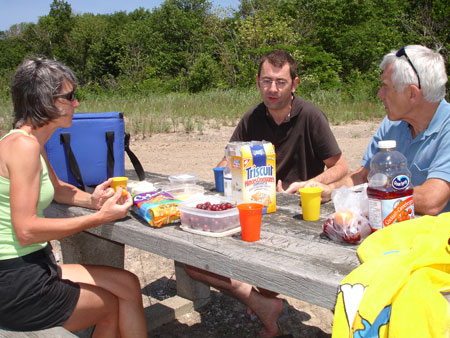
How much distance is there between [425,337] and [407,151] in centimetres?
142

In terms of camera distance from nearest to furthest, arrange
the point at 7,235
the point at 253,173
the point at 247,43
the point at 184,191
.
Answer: the point at 7,235
the point at 253,173
the point at 184,191
the point at 247,43

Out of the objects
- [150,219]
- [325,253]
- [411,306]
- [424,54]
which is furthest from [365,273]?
[424,54]

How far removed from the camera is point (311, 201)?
1.83 metres

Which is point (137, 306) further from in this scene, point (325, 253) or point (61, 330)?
point (325, 253)

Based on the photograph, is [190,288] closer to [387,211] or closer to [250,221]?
[250,221]

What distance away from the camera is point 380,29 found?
24.7 metres

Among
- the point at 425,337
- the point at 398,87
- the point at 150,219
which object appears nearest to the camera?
the point at 425,337

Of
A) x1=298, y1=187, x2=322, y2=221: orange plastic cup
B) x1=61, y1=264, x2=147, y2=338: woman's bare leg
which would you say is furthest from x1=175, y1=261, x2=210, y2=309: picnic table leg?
x1=298, y1=187, x2=322, y2=221: orange plastic cup

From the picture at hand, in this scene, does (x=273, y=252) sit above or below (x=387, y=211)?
below

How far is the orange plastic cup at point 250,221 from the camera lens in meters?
1.56

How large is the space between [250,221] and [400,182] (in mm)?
508

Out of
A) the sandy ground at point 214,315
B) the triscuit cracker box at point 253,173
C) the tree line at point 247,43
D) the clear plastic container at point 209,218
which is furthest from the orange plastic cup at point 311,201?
the tree line at point 247,43

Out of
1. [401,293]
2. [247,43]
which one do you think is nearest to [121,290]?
[401,293]

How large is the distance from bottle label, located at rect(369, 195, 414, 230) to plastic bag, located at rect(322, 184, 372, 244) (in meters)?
0.04
